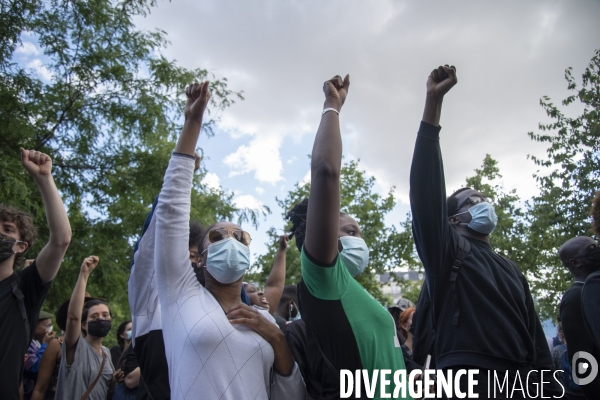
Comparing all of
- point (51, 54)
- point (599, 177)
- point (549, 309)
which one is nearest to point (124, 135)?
point (51, 54)

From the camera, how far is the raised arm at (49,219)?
3.26 metres

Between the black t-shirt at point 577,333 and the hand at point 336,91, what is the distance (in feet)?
7.38

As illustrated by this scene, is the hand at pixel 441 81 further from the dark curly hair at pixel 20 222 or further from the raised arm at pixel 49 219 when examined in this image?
the dark curly hair at pixel 20 222

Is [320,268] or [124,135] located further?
[124,135]

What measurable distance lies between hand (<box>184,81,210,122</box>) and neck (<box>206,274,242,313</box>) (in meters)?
0.83

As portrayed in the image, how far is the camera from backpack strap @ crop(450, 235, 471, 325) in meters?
2.57

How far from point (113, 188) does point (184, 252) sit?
790 cm

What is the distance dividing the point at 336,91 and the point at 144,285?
144 cm

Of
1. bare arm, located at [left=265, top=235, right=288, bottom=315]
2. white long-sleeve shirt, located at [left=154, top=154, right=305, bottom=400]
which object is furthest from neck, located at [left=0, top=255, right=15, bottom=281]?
bare arm, located at [left=265, top=235, right=288, bottom=315]

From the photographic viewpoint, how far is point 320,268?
6.95 ft

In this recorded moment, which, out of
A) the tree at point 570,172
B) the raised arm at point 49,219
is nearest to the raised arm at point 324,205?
the raised arm at point 49,219

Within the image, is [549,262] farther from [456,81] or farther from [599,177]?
[456,81]

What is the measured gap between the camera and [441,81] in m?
2.69

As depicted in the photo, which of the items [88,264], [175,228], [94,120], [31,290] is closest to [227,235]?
[175,228]
